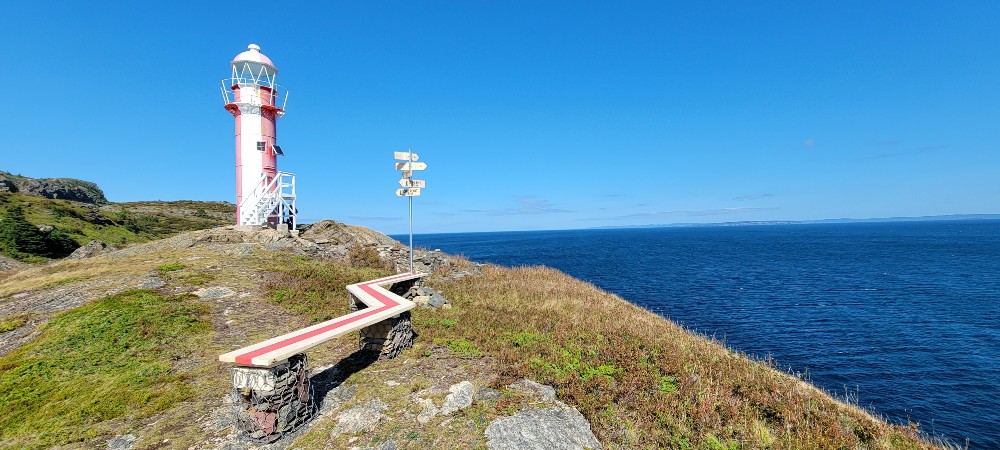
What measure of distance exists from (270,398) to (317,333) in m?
1.29

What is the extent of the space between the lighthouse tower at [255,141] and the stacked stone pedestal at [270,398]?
2381cm

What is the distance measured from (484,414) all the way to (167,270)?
17287 millimetres

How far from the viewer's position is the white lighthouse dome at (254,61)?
26.2 metres

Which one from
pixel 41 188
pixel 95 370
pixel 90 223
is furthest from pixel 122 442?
pixel 41 188

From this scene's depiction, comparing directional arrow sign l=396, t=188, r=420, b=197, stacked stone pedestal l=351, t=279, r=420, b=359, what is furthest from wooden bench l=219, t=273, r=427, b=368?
directional arrow sign l=396, t=188, r=420, b=197

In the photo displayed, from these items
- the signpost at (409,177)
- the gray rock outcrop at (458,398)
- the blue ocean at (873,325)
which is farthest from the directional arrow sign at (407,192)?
the blue ocean at (873,325)

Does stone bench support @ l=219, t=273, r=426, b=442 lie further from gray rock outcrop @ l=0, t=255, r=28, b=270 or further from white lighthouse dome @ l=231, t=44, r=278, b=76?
gray rock outcrop @ l=0, t=255, r=28, b=270

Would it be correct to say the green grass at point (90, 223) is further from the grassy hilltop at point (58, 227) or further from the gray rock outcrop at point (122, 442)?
the gray rock outcrop at point (122, 442)

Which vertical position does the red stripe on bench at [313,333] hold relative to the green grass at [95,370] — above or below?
above

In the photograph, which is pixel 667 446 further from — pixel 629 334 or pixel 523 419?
pixel 629 334

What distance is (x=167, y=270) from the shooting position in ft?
54.2

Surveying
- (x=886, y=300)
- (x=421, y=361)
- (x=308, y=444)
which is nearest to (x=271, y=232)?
(x=421, y=361)

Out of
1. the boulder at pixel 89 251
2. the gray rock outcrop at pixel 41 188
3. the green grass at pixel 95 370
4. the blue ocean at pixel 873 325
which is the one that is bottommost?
the blue ocean at pixel 873 325

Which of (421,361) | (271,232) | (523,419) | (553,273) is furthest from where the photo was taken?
(553,273)
